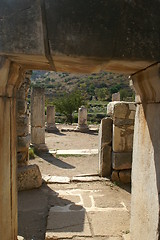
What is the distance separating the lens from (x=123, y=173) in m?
5.31

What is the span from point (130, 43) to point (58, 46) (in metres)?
0.51

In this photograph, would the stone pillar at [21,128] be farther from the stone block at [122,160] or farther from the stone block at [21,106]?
the stone block at [122,160]

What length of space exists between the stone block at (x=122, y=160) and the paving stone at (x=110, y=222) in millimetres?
1538

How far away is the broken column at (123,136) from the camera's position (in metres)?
5.24

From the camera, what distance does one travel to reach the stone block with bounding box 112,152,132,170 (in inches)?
207

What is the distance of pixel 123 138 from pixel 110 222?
86.1 inches

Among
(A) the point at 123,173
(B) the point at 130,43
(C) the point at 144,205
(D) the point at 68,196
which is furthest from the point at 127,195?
(B) the point at 130,43

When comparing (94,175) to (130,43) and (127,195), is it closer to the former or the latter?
(127,195)

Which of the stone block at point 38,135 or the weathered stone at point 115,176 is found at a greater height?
the stone block at point 38,135

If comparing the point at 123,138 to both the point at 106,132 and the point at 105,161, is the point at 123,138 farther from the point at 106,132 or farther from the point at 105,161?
the point at 105,161

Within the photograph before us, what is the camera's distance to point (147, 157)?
7.25 feet

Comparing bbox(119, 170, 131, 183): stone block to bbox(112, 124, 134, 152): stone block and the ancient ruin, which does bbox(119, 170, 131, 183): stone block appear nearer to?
bbox(112, 124, 134, 152): stone block

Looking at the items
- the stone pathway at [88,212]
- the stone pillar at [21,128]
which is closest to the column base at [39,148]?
the stone pillar at [21,128]

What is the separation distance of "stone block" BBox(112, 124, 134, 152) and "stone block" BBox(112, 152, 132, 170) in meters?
0.12
